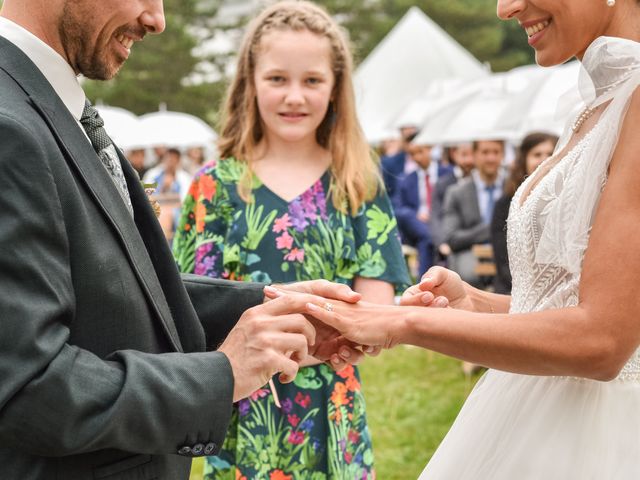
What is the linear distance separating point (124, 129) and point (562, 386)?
54.1 feet

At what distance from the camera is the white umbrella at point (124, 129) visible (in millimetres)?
17625

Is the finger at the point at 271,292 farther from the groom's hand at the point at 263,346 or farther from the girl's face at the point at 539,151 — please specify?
the girl's face at the point at 539,151

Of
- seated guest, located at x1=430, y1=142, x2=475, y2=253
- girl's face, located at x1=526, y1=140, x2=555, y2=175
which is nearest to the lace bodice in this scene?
girl's face, located at x1=526, y1=140, x2=555, y2=175

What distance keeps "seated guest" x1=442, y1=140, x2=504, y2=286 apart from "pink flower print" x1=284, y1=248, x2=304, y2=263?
16.9ft

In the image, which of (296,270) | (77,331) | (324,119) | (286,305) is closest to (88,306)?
(77,331)

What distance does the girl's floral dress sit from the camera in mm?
3320

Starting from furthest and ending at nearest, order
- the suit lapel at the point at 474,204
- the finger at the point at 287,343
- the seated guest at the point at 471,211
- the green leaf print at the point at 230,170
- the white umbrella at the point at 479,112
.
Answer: the white umbrella at the point at 479,112 < the suit lapel at the point at 474,204 < the seated guest at the point at 471,211 < the green leaf print at the point at 230,170 < the finger at the point at 287,343

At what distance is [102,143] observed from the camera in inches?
85.1

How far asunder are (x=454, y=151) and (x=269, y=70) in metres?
9.63

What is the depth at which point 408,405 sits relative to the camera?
24.9 feet

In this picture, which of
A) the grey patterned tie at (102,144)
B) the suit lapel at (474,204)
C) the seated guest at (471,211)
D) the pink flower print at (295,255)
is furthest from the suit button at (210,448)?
the suit lapel at (474,204)

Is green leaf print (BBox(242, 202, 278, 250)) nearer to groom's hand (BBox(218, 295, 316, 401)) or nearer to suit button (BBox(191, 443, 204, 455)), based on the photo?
groom's hand (BBox(218, 295, 316, 401))

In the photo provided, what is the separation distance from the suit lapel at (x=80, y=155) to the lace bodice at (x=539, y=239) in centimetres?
100

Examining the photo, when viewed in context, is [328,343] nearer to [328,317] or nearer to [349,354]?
[349,354]
